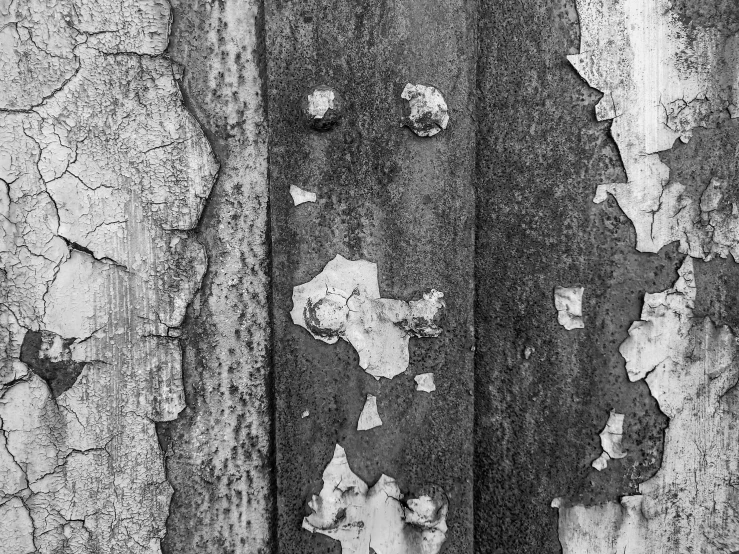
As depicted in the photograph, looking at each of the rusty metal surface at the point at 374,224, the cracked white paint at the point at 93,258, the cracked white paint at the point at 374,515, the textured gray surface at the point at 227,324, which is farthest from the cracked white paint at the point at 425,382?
the cracked white paint at the point at 93,258

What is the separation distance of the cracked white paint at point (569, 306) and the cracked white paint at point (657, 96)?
0.47ft

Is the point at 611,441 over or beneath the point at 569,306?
→ beneath

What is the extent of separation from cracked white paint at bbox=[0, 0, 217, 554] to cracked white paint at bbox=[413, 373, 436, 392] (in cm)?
45

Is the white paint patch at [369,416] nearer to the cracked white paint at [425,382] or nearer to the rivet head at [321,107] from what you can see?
the cracked white paint at [425,382]

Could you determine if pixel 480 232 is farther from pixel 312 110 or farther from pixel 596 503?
pixel 596 503

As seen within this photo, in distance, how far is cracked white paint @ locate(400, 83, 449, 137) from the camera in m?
0.94

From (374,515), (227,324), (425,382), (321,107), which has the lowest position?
(374,515)

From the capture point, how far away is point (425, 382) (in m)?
0.98

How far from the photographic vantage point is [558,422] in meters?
0.97

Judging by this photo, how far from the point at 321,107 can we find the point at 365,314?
389 mm

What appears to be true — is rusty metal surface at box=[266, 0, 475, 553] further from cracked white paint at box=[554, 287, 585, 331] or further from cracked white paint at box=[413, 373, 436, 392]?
cracked white paint at box=[554, 287, 585, 331]

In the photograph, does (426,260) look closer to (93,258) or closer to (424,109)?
(424,109)

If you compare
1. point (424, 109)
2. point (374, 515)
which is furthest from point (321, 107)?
point (374, 515)

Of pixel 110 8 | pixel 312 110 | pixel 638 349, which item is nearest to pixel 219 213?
pixel 312 110
